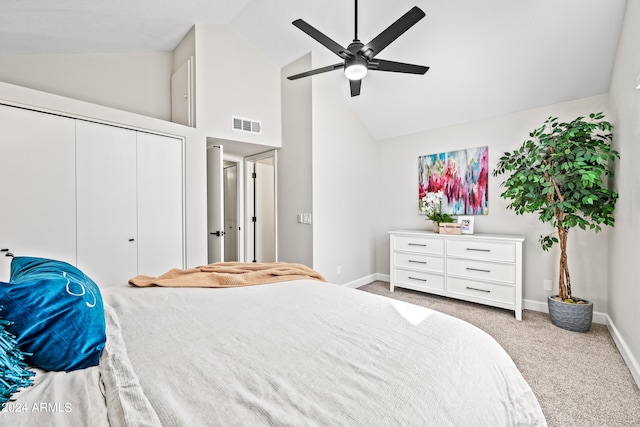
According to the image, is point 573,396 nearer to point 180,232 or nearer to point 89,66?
point 180,232

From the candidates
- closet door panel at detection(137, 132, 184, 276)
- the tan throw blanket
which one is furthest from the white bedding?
closet door panel at detection(137, 132, 184, 276)

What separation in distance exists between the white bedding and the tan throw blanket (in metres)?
0.43

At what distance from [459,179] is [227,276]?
327 cm

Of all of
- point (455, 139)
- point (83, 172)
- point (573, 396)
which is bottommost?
point (573, 396)

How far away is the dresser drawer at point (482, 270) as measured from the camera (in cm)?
313

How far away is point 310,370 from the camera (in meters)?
0.85

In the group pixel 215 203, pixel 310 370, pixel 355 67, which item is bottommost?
pixel 310 370

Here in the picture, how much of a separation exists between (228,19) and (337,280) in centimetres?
358

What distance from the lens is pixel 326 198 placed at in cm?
386

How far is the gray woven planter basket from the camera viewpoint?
2.68m

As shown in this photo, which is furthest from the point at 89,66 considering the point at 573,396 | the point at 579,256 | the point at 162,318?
the point at 579,256

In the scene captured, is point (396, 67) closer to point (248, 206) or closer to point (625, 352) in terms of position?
point (625, 352)

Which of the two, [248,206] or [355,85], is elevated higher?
[355,85]

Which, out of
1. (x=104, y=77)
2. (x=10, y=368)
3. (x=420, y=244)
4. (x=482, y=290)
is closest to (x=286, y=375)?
(x=10, y=368)
